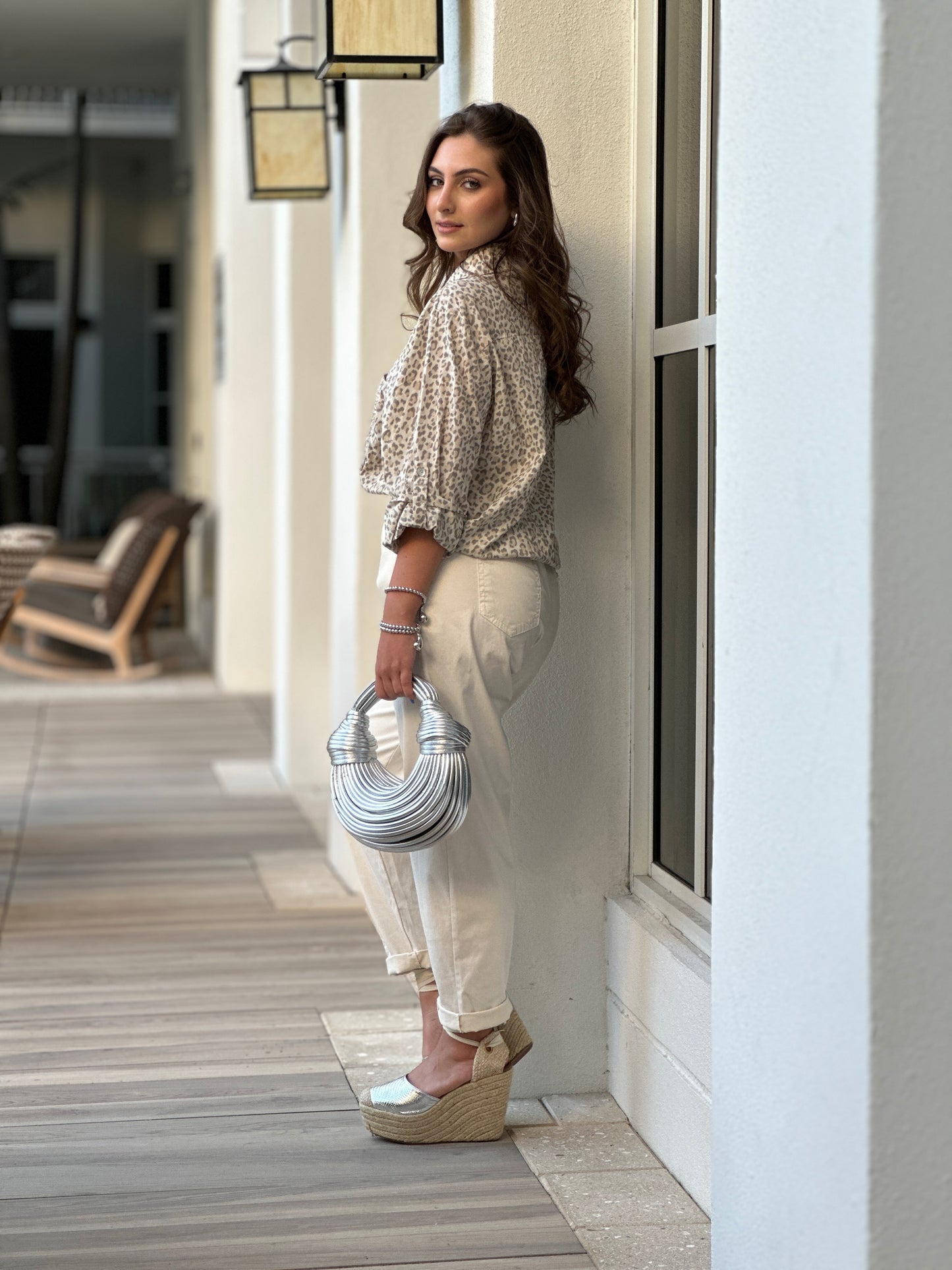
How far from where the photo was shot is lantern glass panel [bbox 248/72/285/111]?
14.2 feet

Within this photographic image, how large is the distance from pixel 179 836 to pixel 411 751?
2527 mm

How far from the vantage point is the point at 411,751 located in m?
2.24

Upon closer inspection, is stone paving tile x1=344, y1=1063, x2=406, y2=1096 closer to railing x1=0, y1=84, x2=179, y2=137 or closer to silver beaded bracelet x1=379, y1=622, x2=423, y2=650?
silver beaded bracelet x1=379, y1=622, x2=423, y2=650

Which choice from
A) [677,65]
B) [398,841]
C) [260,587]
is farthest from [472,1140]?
[260,587]

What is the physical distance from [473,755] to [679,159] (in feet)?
3.20

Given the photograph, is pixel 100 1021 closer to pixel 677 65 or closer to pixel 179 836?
pixel 179 836

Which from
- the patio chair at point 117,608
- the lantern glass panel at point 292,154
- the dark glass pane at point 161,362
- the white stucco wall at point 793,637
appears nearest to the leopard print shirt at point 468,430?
the white stucco wall at point 793,637

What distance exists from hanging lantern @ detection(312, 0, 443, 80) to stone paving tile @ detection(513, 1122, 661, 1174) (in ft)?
5.88

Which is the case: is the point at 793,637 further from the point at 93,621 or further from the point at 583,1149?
the point at 93,621

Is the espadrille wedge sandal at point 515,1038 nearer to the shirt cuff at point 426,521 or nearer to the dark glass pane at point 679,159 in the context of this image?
the shirt cuff at point 426,521

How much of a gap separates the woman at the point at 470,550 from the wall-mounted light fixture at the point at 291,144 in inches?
86.3

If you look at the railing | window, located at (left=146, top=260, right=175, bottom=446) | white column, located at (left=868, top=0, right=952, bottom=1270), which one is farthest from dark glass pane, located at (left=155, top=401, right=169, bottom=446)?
white column, located at (left=868, top=0, right=952, bottom=1270)

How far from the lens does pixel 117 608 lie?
821 centimetres

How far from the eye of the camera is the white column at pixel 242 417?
794 centimetres
